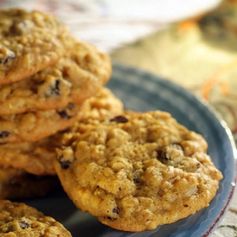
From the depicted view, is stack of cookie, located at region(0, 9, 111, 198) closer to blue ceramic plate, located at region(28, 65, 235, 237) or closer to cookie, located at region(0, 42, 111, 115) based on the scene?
cookie, located at region(0, 42, 111, 115)

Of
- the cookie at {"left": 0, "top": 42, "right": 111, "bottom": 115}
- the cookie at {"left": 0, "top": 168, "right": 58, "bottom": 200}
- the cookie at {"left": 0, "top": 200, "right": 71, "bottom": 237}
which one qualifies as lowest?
the cookie at {"left": 0, "top": 168, "right": 58, "bottom": 200}

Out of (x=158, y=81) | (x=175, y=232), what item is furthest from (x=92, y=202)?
(x=158, y=81)

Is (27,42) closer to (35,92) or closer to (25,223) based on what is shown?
(35,92)

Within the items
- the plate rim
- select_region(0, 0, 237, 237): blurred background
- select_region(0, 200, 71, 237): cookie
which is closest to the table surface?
select_region(0, 0, 237, 237): blurred background

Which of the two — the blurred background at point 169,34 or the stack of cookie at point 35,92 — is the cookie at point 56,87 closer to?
the stack of cookie at point 35,92

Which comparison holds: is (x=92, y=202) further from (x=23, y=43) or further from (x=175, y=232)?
(x=23, y=43)

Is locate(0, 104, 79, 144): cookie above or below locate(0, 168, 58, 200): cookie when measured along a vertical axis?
above
